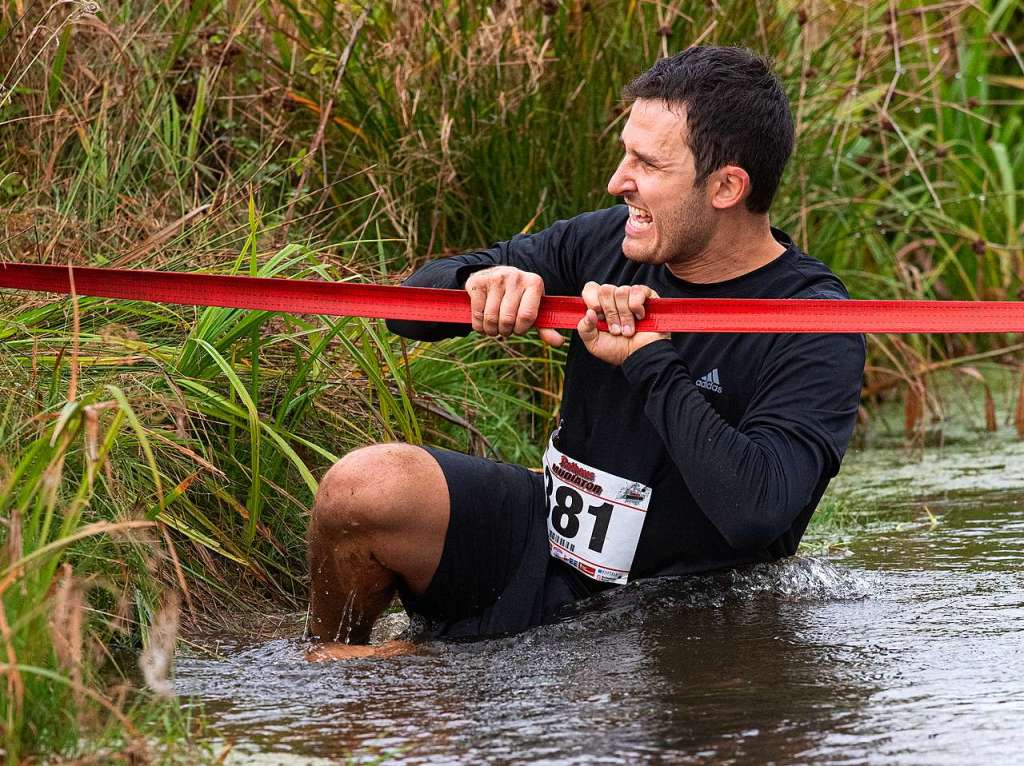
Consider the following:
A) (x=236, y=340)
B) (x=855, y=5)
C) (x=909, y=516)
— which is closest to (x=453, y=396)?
(x=236, y=340)

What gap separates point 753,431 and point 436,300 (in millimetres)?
647

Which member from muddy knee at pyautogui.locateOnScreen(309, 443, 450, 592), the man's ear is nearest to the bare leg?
muddy knee at pyautogui.locateOnScreen(309, 443, 450, 592)

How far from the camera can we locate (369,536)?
2.95 metres

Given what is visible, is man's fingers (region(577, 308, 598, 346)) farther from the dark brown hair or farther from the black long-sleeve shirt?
the dark brown hair

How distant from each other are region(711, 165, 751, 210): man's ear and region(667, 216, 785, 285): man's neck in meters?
0.05

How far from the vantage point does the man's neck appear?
315cm

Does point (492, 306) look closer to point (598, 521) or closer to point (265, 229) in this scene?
point (598, 521)

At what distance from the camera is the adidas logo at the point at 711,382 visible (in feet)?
9.98

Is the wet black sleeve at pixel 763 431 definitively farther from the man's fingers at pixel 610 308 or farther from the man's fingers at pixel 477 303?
the man's fingers at pixel 477 303

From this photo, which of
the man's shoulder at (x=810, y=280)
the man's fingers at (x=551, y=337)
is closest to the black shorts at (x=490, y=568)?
the man's fingers at (x=551, y=337)

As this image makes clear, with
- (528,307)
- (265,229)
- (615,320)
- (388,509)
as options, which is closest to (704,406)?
(615,320)

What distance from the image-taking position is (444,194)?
15.4 ft

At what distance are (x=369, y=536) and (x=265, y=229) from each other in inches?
44.3

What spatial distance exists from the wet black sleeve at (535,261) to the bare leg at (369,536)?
43cm
